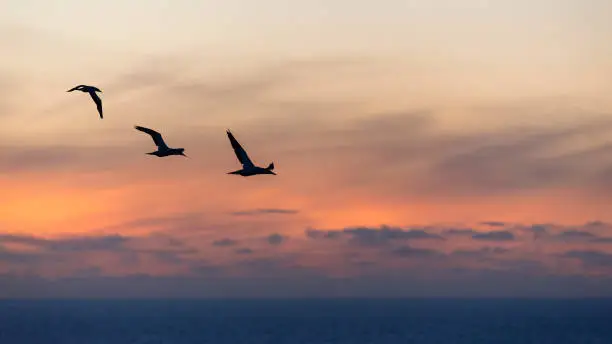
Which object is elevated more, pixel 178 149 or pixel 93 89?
pixel 93 89

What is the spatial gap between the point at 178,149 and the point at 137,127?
16.3 ft

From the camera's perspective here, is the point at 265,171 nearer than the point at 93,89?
Yes

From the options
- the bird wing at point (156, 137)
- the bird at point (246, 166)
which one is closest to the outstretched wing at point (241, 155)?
the bird at point (246, 166)

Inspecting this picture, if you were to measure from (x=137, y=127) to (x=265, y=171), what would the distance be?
1475 cm

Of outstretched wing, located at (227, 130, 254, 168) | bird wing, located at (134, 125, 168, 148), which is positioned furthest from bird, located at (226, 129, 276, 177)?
bird wing, located at (134, 125, 168, 148)

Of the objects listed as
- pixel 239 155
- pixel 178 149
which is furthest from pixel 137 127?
pixel 239 155

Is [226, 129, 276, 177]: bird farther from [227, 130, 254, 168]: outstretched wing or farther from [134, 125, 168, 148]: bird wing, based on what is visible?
[134, 125, 168, 148]: bird wing

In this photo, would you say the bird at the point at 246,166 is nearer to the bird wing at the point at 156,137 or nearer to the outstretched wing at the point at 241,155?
the outstretched wing at the point at 241,155

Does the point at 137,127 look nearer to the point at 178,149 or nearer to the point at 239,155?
the point at 178,149

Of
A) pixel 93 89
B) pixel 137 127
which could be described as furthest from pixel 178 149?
pixel 93 89

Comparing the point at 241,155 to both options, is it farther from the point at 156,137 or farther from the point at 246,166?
the point at 156,137

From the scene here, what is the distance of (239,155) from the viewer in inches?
4104

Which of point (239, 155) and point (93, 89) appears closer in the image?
point (239, 155)

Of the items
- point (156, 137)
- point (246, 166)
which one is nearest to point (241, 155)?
point (246, 166)
